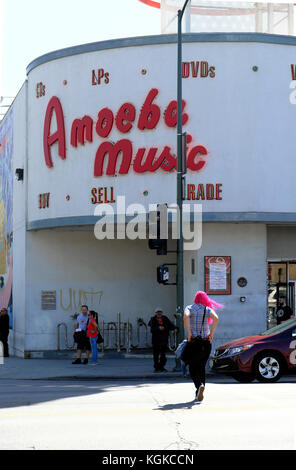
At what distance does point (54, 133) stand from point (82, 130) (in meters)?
1.31

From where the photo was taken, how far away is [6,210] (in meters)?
31.1

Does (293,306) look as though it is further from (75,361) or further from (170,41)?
(170,41)

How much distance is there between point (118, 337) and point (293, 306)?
18.9 feet

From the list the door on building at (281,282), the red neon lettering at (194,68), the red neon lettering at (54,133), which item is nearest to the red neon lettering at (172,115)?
the red neon lettering at (194,68)

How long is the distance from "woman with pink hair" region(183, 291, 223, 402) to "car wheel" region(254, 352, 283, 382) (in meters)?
4.10

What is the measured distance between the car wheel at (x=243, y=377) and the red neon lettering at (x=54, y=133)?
989 cm

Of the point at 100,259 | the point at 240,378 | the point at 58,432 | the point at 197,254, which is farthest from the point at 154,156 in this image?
the point at 58,432

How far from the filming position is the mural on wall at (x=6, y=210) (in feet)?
97.1

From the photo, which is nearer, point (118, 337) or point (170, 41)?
point (170, 41)

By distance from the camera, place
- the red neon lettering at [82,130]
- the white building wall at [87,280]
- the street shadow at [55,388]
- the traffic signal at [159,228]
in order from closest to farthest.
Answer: the street shadow at [55,388]
the traffic signal at [159,228]
the red neon lettering at [82,130]
the white building wall at [87,280]

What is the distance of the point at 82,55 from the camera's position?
77.6 ft

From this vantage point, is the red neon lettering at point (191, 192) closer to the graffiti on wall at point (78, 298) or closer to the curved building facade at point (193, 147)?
the curved building facade at point (193, 147)

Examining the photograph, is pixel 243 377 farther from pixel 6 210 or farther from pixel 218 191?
pixel 6 210

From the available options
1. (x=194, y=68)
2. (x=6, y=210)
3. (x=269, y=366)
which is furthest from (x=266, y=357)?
(x=6, y=210)
